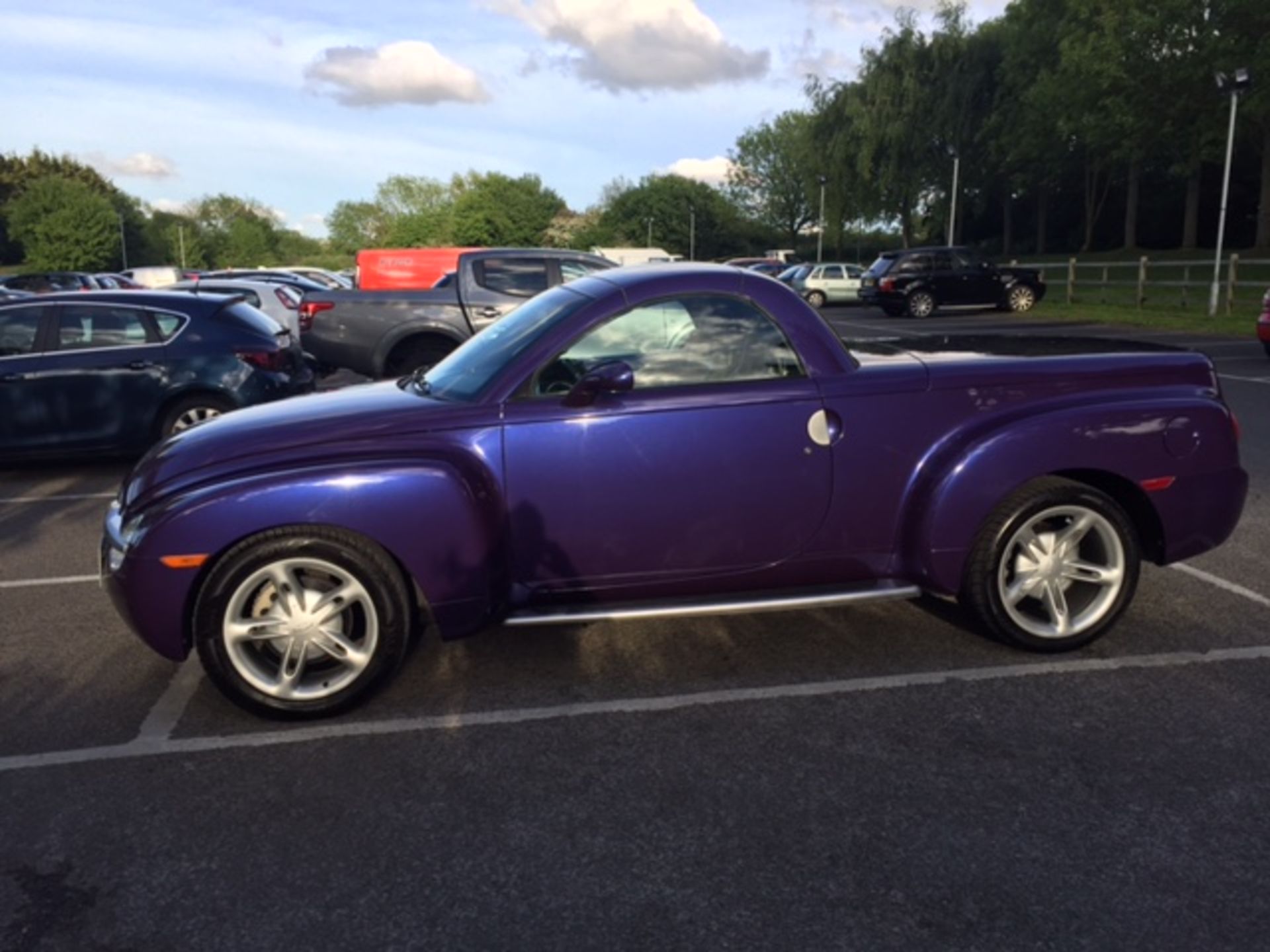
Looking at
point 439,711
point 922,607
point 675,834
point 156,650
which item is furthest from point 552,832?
point 922,607

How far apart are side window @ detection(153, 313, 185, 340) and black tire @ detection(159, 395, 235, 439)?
1.85ft

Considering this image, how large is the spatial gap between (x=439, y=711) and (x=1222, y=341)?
722 inches

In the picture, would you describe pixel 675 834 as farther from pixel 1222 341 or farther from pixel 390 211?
pixel 390 211

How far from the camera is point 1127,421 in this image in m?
4.27

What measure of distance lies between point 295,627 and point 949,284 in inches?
1029

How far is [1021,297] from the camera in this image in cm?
2772

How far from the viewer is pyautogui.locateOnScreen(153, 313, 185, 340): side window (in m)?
8.57

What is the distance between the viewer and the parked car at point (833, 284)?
35406 millimetres

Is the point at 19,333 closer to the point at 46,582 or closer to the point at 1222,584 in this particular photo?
the point at 46,582

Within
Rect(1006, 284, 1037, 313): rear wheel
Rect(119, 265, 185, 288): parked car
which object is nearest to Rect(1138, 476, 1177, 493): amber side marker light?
Rect(1006, 284, 1037, 313): rear wheel

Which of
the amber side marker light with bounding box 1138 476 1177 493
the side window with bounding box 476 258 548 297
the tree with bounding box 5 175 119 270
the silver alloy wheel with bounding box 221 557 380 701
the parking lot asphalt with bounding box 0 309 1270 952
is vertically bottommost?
the parking lot asphalt with bounding box 0 309 1270 952

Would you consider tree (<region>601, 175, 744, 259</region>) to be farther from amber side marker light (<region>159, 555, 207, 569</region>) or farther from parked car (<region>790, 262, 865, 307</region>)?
amber side marker light (<region>159, 555, 207, 569</region>)

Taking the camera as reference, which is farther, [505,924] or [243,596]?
[243,596]

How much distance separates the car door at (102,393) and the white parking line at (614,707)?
17.7 ft
